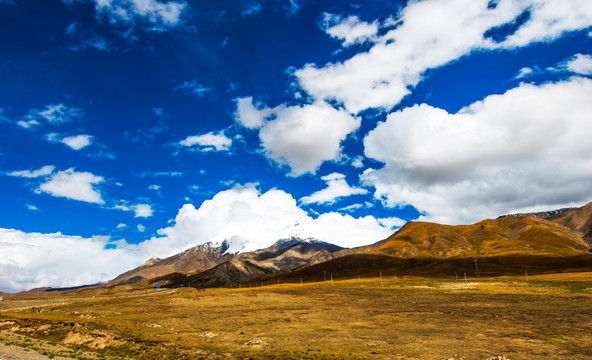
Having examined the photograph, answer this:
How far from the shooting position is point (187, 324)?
4688 centimetres

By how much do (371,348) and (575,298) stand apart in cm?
5535

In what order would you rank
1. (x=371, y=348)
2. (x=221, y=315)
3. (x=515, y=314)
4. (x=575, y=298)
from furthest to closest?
(x=575, y=298)
(x=221, y=315)
(x=515, y=314)
(x=371, y=348)

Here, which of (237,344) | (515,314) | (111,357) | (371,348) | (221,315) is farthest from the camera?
(221,315)

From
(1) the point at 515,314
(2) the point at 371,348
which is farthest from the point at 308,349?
(1) the point at 515,314

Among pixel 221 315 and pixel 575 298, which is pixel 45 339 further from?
pixel 575 298

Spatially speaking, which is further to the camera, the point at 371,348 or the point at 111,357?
the point at 371,348

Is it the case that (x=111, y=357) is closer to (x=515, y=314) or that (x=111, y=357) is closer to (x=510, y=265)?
(x=515, y=314)

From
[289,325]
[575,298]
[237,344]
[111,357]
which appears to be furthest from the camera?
[575,298]

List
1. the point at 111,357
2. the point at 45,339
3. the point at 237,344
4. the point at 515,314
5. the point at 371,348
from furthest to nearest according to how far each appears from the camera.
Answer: the point at 515,314
the point at 45,339
the point at 237,344
the point at 371,348
the point at 111,357

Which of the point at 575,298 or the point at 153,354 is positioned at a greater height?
the point at 153,354

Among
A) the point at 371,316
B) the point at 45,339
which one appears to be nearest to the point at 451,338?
the point at 371,316

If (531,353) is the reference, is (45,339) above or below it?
above

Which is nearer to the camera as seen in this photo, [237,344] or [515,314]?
[237,344]

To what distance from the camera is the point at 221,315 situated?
5662cm
